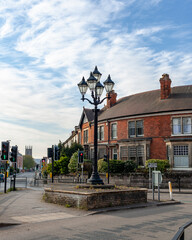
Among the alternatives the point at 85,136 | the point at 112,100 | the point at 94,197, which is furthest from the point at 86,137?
the point at 94,197

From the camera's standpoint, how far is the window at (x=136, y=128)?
119ft

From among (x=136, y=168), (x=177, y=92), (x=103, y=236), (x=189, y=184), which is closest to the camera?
(x=103, y=236)

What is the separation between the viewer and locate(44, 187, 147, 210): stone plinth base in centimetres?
1173

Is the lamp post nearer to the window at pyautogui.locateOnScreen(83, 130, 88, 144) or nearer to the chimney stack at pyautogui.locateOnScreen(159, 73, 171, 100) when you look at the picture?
the chimney stack at pyautogui.locateOnScreen(159, 73, 171, 100)

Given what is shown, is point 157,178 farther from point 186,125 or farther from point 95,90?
point 186,125

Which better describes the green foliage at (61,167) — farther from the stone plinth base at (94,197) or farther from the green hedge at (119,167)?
the stone plinth base at (94,197)

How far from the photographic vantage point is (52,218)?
991cm

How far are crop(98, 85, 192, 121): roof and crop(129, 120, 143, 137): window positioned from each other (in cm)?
115

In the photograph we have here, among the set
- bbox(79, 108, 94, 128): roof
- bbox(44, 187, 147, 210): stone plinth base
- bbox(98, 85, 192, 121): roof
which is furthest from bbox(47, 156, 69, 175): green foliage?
Answer: bbox(44, 187, 147, 210): stone plinth base

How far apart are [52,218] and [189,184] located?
65.6 feet

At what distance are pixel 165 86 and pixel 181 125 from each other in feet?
20.3

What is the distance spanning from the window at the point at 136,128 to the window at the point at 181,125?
4.41m

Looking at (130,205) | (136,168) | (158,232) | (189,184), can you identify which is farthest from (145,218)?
(136,168)

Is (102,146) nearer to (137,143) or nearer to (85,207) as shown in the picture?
(137,143)
